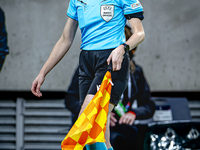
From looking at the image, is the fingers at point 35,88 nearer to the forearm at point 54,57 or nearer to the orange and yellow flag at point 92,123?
the forearm at point 54,57

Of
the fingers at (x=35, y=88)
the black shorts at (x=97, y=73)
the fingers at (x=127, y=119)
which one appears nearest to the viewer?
the black shorts at (x=97, y=73)

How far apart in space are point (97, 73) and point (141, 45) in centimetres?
241

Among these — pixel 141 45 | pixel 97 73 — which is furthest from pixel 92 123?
pixel 141 45

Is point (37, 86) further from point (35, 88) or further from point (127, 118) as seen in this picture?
point (127, 118)

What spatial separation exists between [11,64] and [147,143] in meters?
2.37

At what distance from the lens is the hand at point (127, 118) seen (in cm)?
323

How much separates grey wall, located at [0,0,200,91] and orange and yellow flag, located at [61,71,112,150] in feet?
7.75

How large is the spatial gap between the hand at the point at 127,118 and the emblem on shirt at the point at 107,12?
1.94m

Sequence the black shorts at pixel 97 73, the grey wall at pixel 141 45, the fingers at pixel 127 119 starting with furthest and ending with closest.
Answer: the grey wall at pixel 141 45 < the fingers at pixel 127 119 < the black shorts at pixel 97 73

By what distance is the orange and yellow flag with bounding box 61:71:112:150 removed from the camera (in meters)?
1.31

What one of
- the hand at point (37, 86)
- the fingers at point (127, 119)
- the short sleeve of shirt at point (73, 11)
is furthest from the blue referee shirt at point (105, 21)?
the fingers at point (127, 119)

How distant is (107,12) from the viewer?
155 centimetres

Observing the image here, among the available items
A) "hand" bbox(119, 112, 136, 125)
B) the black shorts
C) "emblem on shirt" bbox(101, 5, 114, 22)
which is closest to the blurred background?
"hand" bbox(119, 112, 136, 125)

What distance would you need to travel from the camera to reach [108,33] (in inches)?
61.2
